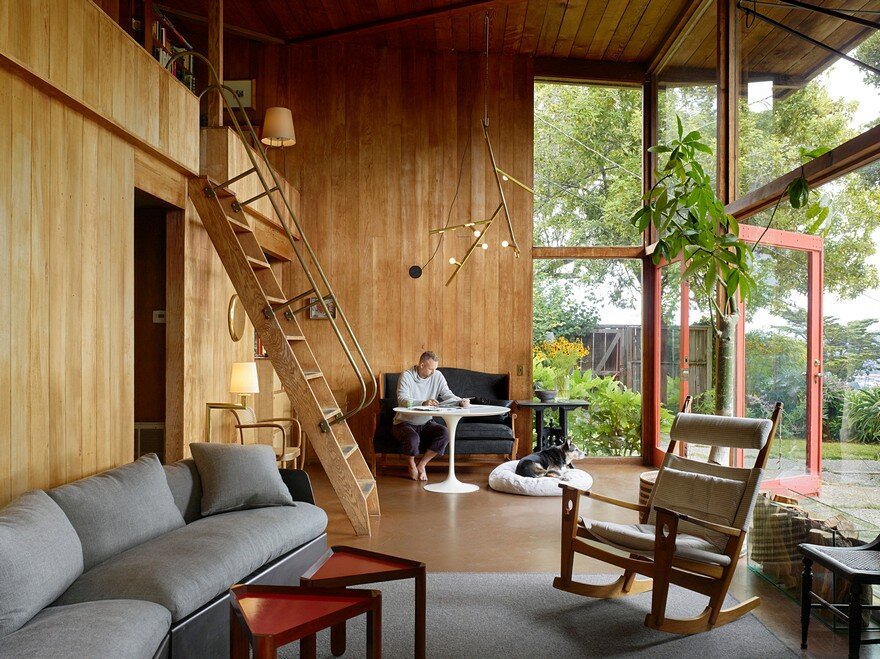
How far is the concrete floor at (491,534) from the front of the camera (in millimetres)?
3679

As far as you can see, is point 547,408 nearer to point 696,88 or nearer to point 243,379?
point 243,379

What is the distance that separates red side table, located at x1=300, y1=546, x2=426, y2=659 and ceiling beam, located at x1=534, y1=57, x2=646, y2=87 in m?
6.70

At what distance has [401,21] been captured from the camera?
24.7 ft

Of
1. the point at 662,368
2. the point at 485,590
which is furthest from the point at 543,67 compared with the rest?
the point at 485,590

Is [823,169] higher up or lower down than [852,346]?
higher up

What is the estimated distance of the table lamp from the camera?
617 cm

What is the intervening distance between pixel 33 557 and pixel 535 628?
84.3 inches

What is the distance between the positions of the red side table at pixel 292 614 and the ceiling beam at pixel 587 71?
711cm

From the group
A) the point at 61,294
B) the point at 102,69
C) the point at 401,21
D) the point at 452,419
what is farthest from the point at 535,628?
the point at 401,21

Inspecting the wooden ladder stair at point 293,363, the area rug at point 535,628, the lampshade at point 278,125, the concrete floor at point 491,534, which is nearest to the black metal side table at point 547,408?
the concrete floor at point 491,534

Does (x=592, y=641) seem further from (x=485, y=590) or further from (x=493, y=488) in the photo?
(x=493, y=488)

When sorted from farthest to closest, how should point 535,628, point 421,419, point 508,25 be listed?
point 508,25, point 421,419, point 535,628

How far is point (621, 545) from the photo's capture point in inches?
146

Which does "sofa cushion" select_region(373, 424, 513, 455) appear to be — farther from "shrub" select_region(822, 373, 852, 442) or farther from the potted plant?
"shrub" select_region(822, 373, 852, 442)
